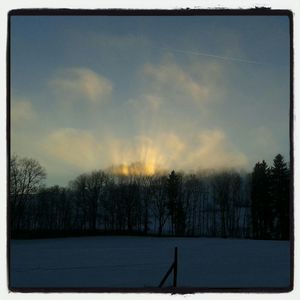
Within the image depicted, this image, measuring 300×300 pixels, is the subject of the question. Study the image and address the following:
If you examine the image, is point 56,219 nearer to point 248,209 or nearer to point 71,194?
point 71,194

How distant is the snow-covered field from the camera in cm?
1379

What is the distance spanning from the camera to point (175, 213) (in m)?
44.5

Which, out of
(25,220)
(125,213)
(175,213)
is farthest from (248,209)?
(25,220)

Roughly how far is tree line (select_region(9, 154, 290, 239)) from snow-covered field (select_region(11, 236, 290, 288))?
2.09m

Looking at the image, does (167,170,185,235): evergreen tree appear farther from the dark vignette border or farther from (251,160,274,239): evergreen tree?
the dark vignette border

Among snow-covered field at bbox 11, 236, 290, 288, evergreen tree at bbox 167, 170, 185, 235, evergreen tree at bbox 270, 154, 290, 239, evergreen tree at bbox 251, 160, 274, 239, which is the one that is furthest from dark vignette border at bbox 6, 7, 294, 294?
evergreen tree at bbox 167, 170, 185, 235

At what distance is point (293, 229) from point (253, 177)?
139 ft

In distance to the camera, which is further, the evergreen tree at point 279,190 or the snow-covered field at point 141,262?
the evergreen tree at point 279,190

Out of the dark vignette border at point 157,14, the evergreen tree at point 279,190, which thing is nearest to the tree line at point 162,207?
the evergreen tree at point 279,190

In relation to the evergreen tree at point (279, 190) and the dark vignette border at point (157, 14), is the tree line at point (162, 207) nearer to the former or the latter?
the evergreen tree at point (279, 190)

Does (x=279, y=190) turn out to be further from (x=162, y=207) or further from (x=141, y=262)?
(x=141, y=262)

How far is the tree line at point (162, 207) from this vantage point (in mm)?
40250

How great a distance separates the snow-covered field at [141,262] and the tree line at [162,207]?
2086mm

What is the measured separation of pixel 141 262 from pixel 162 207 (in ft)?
68.5
